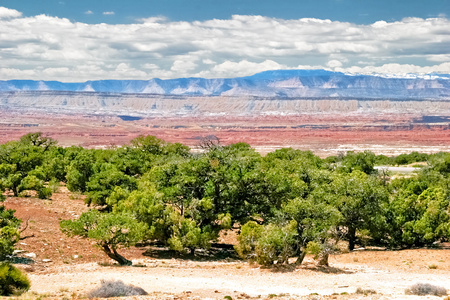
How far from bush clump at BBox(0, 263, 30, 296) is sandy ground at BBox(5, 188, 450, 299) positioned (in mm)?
590

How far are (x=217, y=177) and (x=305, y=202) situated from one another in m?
6.21

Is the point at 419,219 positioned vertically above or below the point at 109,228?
below

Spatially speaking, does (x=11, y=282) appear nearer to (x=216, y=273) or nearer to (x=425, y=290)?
(x=216, y=273)

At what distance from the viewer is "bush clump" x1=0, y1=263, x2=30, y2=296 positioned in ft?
61.4

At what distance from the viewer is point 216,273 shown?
25.4 metres

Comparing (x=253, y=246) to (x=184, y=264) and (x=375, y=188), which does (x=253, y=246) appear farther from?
(x=375, y=188)

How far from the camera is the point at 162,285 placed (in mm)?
21672

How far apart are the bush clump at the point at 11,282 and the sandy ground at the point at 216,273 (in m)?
0.59

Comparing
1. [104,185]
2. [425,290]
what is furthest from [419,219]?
[104,185]

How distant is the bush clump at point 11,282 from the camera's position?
18.7 m

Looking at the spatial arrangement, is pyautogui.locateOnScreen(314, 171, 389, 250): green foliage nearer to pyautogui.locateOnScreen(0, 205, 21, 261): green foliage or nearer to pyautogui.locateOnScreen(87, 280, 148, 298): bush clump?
pyautogui.locateOnScreen(87, 280, 148, 298): bush clump

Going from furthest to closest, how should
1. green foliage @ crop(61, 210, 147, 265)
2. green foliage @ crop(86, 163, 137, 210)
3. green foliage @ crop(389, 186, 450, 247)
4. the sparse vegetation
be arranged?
green foliage @ crop(86, 163, 137, 210) → green foliage @ crop(389, 186, 450, 247) → the sparse vegetation → green foliage @ crop(61, 210, 147, 265)

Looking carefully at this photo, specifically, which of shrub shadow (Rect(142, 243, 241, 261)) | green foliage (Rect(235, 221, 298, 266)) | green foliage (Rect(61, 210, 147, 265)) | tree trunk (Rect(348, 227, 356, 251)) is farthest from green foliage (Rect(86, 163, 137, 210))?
tree trunk (Rect(348, 227, 356, 251))

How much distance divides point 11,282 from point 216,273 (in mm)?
9955
